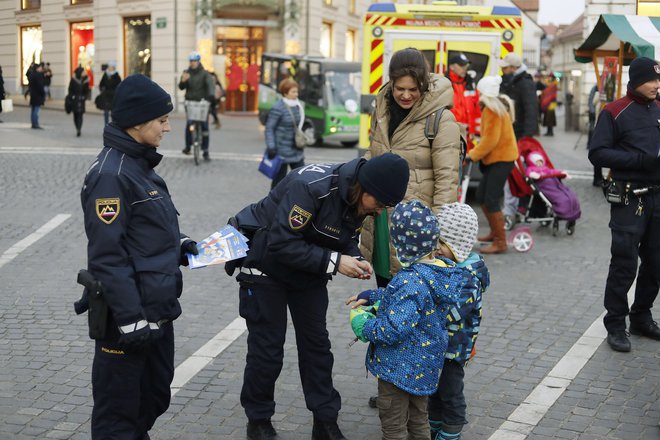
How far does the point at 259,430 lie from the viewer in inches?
183

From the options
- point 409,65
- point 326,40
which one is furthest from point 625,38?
point 326,40

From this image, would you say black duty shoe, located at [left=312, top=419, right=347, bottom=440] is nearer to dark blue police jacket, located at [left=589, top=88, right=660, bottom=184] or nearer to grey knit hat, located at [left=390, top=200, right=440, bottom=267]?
grey knit hat, located at [left=390, top=200, right=440, bottom=267]

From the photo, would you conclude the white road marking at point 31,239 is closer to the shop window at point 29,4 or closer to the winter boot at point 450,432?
the winter boot at point 450,432

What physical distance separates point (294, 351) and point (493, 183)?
3.92m

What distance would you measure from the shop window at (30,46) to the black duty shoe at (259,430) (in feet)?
123

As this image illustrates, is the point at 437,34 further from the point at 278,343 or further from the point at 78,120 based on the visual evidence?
the point at 78,120

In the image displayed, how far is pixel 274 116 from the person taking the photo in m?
11.3

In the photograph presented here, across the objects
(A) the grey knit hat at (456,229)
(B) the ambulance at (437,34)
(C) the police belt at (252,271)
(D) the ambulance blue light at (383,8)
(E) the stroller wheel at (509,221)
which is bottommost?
(E) the stroller wheel at (509,221)

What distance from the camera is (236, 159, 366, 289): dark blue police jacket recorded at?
13.6 feet

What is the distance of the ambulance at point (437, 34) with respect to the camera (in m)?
12.0

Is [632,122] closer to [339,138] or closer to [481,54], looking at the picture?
[481,54]

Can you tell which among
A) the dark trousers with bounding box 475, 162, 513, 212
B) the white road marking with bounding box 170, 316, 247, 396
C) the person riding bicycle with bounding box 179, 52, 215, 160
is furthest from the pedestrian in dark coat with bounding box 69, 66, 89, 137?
the white road marking with bounding box 170, 316, 247, 396

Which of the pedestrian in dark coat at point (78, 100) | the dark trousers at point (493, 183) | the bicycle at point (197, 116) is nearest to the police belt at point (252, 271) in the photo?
the dark trousers at point (493, 183)

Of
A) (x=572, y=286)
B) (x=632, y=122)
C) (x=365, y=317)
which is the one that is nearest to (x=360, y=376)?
(x=365, y=317)
